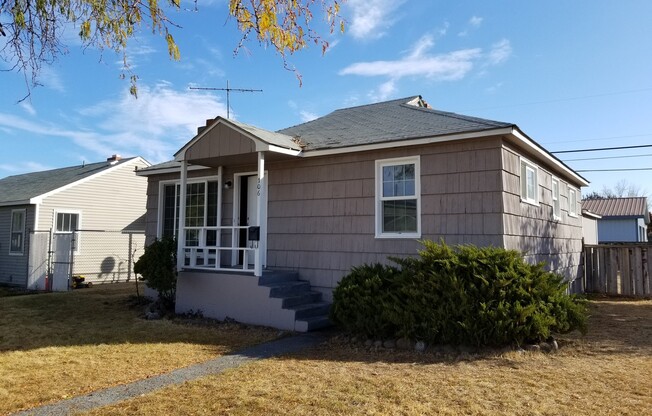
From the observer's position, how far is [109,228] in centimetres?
1988

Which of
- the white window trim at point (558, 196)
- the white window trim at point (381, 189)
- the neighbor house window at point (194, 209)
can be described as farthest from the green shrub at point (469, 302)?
the neighbor house window at point (194, 209)

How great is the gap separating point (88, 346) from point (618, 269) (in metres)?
13.4

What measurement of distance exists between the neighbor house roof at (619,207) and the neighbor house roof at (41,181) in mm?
30648

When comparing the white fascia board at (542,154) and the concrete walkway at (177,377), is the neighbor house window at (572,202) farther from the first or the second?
the concrete walkway at (177,377)

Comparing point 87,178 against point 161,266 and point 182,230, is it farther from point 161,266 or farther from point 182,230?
point 182,230

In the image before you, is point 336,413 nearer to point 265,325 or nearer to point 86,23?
point 265,325

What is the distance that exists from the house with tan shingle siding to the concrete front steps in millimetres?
30

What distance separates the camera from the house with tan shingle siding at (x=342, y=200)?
8055 mm

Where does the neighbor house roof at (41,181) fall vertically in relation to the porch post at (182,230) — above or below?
above

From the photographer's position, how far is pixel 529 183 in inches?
381

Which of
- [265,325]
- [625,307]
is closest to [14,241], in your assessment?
[265,325]

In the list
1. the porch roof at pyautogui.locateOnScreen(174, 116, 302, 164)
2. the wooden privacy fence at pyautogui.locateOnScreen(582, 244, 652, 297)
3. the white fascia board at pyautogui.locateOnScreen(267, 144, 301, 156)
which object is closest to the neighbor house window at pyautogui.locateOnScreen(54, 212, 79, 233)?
the porch roof at pyautogui.locateOnScreen(174, 116, 302, 164)

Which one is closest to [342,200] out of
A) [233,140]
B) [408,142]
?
[408,142]

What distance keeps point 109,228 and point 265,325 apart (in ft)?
45.9
